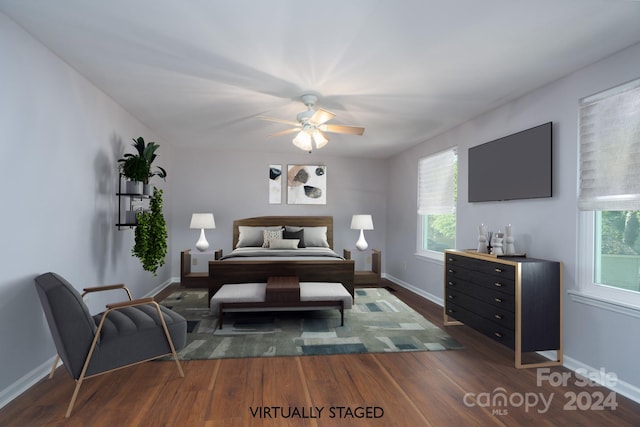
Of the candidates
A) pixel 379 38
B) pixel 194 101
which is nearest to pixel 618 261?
pixel 379 38

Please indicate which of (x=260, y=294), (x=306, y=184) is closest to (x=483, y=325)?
(x=260, y=294)

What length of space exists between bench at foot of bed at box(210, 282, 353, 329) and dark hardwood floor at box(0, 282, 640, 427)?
2.65 ft

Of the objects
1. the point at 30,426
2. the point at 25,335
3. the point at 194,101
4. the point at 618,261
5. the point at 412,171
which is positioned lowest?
the point at 30,426

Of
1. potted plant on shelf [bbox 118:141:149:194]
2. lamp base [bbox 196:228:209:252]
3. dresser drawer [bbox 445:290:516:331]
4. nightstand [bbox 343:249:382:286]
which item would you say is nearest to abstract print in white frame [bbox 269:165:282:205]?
lamp base [bbox 196:228:209:252]

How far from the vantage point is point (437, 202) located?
4.94 metres

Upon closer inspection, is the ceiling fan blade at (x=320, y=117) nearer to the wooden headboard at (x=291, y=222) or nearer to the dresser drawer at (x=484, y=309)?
the dresser drawer at (x=484, y=309)

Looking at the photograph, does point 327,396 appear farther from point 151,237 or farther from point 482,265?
point 151,237

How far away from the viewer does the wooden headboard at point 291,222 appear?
6.24m

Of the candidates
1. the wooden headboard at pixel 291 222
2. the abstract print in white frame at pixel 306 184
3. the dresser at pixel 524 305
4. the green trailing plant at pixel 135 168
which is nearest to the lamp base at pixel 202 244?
the wooden headboard at pixel 291 222

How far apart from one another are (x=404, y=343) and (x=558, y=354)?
126 centimetres

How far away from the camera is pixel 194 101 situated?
3.54 meters

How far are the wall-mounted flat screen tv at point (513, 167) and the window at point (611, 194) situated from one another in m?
0.30

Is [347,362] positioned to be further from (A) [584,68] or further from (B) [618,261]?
(A) [584,68]

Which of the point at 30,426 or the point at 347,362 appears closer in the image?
the point at 30,426
